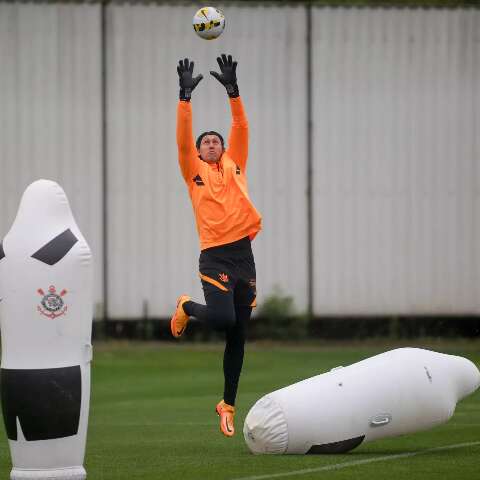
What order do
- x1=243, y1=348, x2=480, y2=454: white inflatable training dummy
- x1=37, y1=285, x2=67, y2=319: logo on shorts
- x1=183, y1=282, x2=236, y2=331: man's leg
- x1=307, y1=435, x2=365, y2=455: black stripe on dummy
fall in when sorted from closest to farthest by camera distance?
x1=37, y1=285, x2=67, y2=319: logo on shorts, x1=243, y1=348, x2=480, y2=454: white inflatable training dummy, x1=307, y1=435, x2=365, y2=455: black stripe on dummy, x1=183, y1=282, x2=236, y2=331: man's leg

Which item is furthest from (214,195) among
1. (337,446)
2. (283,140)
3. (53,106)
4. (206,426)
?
(53,106)

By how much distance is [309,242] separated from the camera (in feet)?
81.2

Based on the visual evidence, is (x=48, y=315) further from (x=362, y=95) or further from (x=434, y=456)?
(x=362, y=95)

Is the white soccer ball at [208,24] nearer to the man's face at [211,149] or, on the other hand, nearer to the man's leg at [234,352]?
the man's face at [211,149]

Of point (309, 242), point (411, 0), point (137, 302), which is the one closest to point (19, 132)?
point (137, 302)

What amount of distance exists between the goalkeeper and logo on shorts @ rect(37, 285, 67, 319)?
125 inches

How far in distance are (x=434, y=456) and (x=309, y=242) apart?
13.3 metres

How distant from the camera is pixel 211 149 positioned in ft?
42.7

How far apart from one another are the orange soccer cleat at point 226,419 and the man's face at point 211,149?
209cm

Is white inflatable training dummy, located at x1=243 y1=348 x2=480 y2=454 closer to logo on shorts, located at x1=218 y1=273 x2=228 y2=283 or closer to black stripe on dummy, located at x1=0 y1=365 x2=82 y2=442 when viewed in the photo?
logo on shorts, located at x1=218 y1=273 x2=228 y2=283

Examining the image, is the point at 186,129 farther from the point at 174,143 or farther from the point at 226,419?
the point at 174,143

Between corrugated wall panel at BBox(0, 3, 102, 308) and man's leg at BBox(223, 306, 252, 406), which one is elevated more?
corrugated wall panel at BBox(0, 3, 102, 308)

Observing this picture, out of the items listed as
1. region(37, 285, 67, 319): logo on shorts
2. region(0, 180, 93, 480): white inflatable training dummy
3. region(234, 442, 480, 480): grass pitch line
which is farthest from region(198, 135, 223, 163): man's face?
region(37, 285, 67, 319): logo on shorts

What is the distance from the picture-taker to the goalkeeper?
12586 millimetres
